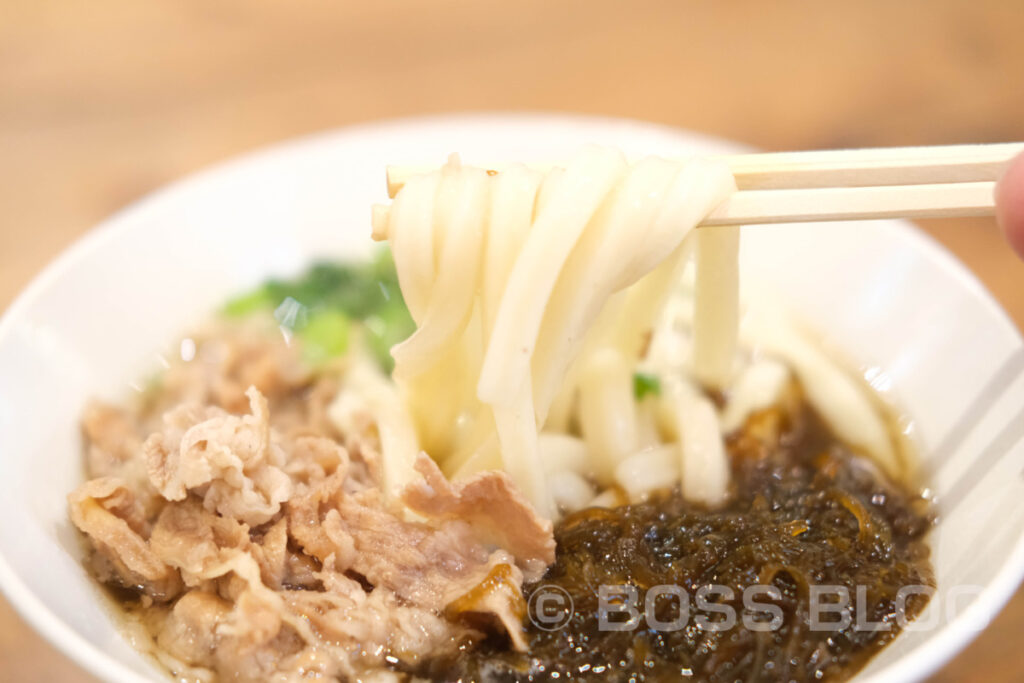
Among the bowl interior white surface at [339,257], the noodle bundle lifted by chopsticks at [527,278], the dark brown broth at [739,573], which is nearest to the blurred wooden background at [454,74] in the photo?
the bowl interior white surface at [339,257]

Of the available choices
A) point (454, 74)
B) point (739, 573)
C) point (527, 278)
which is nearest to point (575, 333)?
point (527, 278)

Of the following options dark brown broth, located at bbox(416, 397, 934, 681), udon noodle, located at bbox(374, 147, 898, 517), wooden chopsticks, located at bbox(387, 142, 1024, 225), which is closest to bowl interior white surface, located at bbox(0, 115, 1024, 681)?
dark brown broth, located at bbox(416, 397, 934, 681)

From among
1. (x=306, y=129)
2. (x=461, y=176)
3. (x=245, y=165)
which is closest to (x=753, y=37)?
(x=306, y=129)

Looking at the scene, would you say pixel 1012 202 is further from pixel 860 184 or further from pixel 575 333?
pixel 575 333

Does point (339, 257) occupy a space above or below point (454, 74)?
below

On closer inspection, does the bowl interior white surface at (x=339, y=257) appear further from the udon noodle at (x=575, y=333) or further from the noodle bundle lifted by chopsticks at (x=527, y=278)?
the noodle bundle lifted by chopsticks at (x=527, y=278)

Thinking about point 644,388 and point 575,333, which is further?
point 644,388
